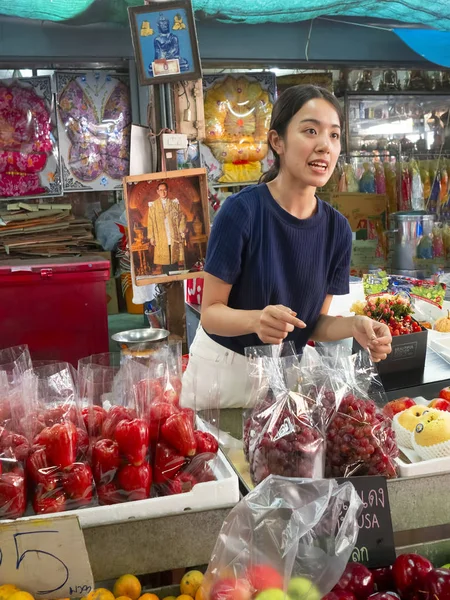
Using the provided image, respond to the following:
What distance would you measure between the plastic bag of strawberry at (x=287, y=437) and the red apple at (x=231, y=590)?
0.28 m

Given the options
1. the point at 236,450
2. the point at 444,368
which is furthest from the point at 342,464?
the point at 444,368

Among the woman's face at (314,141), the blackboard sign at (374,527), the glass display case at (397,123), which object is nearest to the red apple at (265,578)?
the blackboard sign at (374,527)

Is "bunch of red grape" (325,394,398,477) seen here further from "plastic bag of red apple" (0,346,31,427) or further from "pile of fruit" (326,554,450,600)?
"plastic bag of red apple" (0,346,31,427)

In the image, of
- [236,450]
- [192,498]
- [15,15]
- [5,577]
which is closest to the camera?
[5,577]

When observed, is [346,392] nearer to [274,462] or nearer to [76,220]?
[274,462]

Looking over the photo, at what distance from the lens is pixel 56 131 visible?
5754 millimetres

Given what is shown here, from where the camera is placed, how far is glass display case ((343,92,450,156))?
223 inches

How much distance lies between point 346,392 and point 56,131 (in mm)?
5013

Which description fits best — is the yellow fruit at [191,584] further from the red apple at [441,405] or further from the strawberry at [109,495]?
the red apple at [441,405]

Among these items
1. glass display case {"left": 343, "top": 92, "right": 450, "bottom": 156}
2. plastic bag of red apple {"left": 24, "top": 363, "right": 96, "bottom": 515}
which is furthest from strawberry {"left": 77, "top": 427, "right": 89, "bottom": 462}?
glass display case {"left": 343, "top": 92, "right": 450, "bottom": 156}

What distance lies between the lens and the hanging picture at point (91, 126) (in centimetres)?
576

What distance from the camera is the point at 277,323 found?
1.42 metres

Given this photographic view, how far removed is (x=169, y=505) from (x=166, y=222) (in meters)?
2.10

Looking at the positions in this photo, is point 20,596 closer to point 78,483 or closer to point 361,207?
point 78,483
